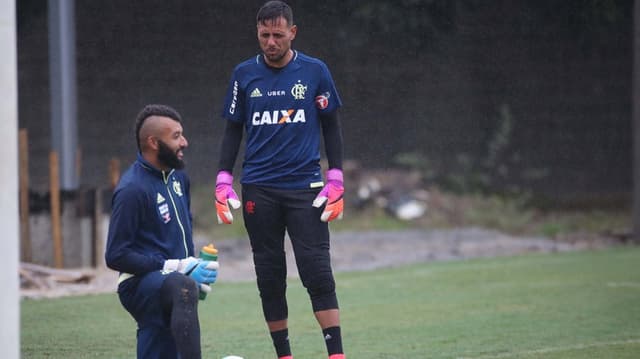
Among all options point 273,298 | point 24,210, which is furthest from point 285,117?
point 24,210

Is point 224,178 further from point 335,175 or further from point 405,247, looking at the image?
point 405,247

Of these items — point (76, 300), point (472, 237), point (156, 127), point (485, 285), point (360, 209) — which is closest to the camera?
point (156, 127)

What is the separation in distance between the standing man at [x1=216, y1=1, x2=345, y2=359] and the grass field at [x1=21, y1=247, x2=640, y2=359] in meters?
0.94

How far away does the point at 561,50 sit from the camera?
57.6ft

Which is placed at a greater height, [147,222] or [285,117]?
[285,117]

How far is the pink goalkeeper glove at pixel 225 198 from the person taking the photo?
6.46m

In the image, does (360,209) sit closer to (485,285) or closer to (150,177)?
(485,285)

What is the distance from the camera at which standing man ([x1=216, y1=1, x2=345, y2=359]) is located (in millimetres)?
6301

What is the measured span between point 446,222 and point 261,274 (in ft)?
36.6

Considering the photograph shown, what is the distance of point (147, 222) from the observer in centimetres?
553

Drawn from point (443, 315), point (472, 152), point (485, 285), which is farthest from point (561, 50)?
point (443, 315)

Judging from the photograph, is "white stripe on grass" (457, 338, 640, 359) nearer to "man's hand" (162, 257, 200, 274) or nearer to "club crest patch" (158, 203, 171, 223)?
"man's hand" (162, 257, 200, 274)

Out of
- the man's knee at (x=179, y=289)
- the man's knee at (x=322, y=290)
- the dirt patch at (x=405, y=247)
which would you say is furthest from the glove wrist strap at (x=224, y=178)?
the dirt patch at (x=405, y=247)

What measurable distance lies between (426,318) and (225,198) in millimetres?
2928
